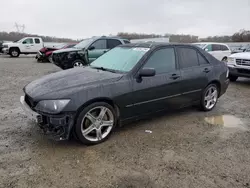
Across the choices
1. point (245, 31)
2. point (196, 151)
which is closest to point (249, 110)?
point (196, 151)

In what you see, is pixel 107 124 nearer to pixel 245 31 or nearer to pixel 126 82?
pixel 126 82

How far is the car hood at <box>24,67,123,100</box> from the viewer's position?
3229 mm

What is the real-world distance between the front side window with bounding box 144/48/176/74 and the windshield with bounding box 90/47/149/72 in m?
0.20

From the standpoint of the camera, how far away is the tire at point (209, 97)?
4.95m

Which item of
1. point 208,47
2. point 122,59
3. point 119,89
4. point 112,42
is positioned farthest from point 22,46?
point 119,89

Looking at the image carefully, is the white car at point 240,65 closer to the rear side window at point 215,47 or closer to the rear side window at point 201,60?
the rear side window at point 201,60

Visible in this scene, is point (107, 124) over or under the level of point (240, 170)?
over

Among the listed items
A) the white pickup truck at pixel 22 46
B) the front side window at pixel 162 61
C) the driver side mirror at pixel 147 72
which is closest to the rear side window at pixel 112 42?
the front side window at pixel 162 61

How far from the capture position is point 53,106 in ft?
10.1

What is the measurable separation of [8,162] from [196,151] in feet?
8.54

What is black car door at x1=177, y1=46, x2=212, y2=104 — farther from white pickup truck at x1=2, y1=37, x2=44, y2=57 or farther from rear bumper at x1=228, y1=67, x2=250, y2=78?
white pickup truck at x1=2, y1=37, x2=44, y2=57

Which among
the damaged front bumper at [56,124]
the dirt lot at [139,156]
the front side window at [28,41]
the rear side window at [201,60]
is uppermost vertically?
the front side window at [28,41]

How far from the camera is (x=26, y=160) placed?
3.01 m

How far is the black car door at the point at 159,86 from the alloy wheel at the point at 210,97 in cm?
104
